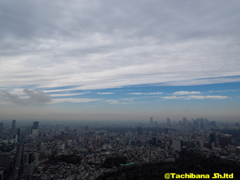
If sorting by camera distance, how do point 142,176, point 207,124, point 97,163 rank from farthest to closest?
Result: point 207,124 → point 97,163 → point 142,176

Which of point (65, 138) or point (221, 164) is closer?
point (221, 164)

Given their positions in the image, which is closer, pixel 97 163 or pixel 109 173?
pixel 109 173

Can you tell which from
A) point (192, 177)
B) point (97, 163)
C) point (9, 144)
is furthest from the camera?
point (9, 144)

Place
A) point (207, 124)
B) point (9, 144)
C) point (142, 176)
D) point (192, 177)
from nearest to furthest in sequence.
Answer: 1. point (192, 177)
2. point (142, 176)
3. point (9, 144)
4. point (207, 124)

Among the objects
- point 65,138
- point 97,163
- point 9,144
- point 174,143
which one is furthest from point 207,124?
point 9,144

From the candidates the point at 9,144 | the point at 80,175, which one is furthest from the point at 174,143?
the point at 9,144

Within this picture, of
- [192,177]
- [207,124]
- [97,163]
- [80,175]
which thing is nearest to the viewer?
[192,177]

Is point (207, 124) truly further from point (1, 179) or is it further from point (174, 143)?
point (1, 179)

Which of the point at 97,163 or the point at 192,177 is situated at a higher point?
the point at 192,177

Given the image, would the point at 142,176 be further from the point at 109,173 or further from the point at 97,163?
the point at 97,163
